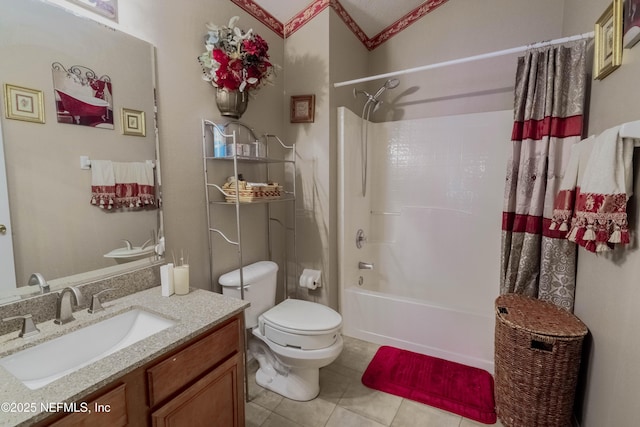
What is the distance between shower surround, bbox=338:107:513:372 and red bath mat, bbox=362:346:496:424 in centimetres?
10

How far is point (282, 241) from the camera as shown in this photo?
2.42m

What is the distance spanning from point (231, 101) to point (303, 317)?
1.32 meters

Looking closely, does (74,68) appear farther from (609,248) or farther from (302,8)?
(609,248)

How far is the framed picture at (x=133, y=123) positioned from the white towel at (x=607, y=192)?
1973 mm

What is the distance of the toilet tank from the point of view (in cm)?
176

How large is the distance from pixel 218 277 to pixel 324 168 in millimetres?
1069

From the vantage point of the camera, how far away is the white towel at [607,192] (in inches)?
44.1

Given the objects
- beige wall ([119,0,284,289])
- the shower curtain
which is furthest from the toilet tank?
the shower curtain

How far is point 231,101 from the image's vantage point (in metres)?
1.73

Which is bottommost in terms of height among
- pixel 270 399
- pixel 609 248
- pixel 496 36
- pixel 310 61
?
pixel 270 399

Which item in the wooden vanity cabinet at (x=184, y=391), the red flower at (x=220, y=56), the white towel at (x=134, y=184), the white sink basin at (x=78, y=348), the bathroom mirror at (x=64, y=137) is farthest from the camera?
the red flower at (x=220, y=56)

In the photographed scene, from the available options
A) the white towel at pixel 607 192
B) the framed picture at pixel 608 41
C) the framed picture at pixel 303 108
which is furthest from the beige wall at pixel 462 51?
the white towel at pixel 607 192

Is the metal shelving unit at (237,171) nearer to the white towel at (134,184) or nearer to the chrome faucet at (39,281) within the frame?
the white towel at (134,184)

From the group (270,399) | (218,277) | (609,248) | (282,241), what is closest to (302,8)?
(282,241)
